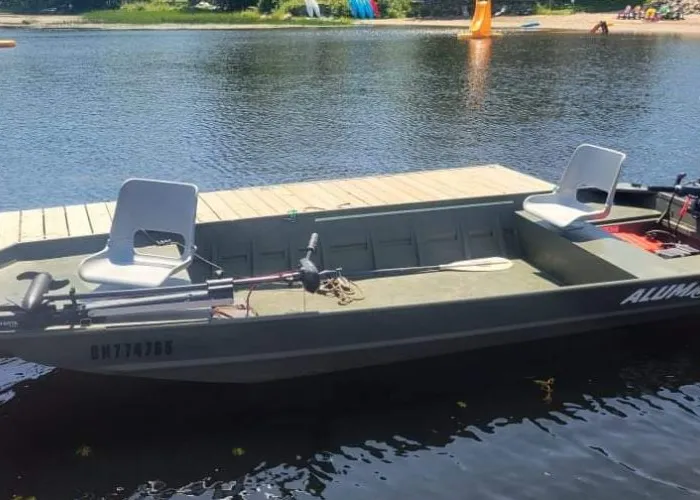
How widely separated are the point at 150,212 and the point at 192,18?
67.8 m

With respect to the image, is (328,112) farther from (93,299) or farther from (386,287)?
(93,299)

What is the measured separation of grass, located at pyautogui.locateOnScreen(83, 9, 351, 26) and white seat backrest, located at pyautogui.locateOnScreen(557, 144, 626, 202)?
56632 mm

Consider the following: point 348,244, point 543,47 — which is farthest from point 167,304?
point 543,47

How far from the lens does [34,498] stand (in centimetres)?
710

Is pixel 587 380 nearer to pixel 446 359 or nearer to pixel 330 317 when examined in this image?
pixel 446 359

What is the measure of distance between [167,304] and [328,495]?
2384mm

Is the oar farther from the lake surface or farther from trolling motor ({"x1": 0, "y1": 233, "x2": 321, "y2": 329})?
the lake surface

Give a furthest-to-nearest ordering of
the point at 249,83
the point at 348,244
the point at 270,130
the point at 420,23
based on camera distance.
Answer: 1. the point at 420,23
2. the point at 249,83
3. the point at 270,130
4. the point at 348,244

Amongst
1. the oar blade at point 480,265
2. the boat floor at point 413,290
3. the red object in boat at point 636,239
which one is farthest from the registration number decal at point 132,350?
the red object in boat at point 636,239

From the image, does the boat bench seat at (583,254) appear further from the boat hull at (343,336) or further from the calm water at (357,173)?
the calm water at (357,173)

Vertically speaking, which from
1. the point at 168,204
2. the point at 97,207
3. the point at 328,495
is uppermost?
the point at 168,204

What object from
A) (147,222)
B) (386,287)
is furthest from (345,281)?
(147,222)

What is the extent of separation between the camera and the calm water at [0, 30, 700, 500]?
7582 millimetres

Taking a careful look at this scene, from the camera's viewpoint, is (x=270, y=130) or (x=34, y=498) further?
(x=270, y=130)
